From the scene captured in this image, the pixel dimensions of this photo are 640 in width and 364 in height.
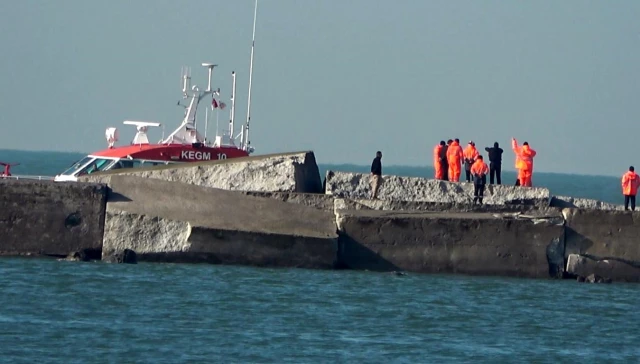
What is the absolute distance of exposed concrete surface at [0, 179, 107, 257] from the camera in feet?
66.6

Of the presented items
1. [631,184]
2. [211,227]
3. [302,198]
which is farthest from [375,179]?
[631,184]

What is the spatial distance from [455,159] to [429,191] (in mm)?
2650

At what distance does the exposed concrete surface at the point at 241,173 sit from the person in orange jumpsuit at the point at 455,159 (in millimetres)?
3609

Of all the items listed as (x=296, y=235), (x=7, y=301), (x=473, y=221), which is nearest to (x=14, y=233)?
(x=7, y=301)

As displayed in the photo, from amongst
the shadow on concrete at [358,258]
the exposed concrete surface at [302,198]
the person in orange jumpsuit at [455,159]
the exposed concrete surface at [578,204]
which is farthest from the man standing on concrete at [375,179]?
the exposed concrete surface at [578,204]

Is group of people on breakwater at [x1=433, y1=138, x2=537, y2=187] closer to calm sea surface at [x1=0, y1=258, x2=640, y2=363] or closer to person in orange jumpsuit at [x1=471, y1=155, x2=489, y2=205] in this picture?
person in orange jumpsuit at [x1=471, y1=155, x2=489, y2=205]

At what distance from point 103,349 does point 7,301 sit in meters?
3.19

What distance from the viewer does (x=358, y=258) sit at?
20.9 metres

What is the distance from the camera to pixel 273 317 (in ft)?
57.3

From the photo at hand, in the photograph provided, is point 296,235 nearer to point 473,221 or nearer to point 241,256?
point 241,256

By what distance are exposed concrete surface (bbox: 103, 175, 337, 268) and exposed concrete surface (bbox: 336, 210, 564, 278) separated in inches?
18.7

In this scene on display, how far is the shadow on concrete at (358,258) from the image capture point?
2083cm

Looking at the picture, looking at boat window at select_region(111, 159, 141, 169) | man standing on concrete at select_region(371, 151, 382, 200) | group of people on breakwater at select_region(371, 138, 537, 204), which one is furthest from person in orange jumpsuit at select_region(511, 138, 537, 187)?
boat window at select_region(111, 159, 141, 169)

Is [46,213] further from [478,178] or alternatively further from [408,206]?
[478,178]
